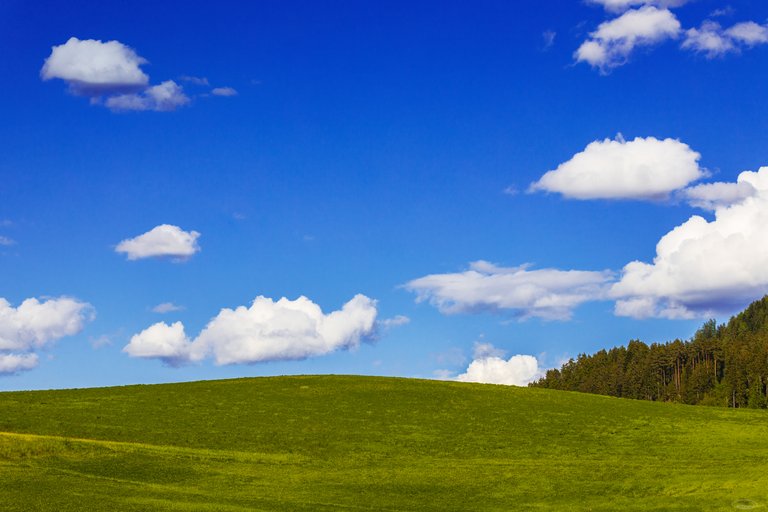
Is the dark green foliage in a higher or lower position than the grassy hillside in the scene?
higher

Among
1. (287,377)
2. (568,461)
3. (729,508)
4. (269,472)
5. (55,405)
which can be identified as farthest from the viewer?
(287,377)

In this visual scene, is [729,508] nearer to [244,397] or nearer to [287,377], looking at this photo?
[244,397]

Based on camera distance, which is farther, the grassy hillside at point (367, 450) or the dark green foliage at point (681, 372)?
the dark green foliage at point (681, 372)

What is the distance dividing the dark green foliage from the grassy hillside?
7008 cm

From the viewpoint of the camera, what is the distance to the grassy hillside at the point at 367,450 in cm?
3669

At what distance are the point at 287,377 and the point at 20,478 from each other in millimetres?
42571

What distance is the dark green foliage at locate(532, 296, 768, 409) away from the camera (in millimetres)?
134750

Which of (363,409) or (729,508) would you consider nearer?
(729,508)

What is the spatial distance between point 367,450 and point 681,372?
124236 mm

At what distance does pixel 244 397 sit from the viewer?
66438 mm

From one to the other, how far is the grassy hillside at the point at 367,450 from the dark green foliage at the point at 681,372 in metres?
70.1

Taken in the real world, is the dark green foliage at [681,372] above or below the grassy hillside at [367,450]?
above

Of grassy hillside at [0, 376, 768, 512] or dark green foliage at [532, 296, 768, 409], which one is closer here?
grassy hillside at [0, 376, 768, 512]

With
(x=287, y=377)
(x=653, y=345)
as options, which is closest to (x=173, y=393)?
(x=287, y=377)
